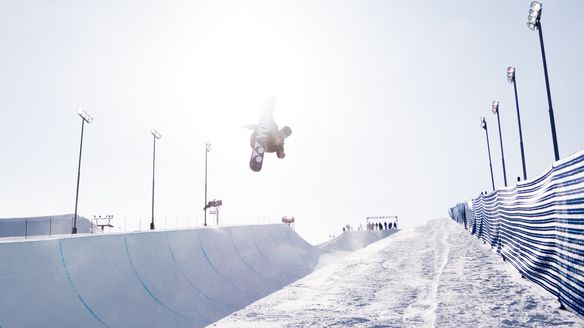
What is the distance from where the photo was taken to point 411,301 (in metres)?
7.02

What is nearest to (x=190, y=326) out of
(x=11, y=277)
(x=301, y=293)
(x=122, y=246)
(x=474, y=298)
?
(x=122, y=246)

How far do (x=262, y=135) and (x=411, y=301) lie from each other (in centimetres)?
911

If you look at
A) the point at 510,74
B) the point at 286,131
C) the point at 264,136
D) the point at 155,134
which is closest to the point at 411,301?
the point at 264,136

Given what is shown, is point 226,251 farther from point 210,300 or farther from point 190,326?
point 190,326

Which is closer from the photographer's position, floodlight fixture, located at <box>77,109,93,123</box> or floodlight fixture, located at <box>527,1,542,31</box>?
floodlight fixture, located at <box>527,1,542,31</box>

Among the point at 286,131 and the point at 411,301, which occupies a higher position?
the point at 286,131

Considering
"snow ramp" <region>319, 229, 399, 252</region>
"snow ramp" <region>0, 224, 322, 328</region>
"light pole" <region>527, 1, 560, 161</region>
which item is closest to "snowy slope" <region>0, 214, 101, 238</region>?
"snow ramp" <region>0, 224, 322, 328</region>

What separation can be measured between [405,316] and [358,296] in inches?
64.0

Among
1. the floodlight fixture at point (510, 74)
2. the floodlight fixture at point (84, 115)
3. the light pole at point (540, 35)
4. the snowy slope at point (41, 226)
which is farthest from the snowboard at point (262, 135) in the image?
the snowy slope at point (41, 226)

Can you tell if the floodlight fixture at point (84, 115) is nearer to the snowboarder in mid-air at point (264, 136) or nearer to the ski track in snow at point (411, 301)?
the snowboarder in mid-air at point (264, 136)

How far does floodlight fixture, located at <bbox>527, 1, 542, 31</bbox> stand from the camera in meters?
16.3

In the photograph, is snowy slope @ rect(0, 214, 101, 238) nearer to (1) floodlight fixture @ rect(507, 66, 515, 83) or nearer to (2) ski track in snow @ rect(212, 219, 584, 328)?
(2) ski track in snow @ rect(212, 219, 584, 328)

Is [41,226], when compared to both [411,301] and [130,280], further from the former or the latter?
[411,301]

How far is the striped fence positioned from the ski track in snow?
0.32 m
